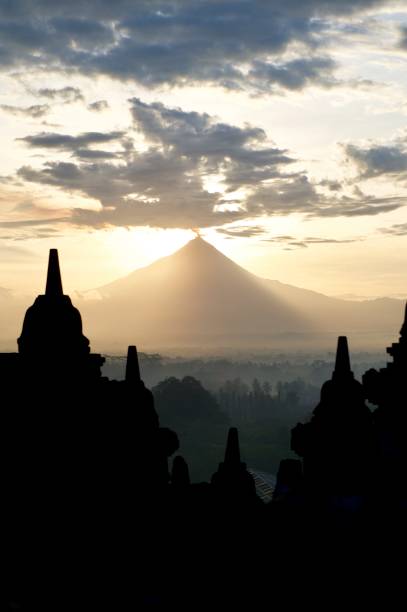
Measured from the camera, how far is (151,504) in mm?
12375

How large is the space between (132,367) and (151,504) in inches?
93.4

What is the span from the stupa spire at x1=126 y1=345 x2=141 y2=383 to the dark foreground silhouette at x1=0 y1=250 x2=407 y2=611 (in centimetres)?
3

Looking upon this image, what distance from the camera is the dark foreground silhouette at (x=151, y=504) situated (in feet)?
36.5

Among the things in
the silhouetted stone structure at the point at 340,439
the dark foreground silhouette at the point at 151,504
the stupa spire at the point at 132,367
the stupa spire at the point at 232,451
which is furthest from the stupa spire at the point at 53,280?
the silhouetted stone structure at the point at 340,439

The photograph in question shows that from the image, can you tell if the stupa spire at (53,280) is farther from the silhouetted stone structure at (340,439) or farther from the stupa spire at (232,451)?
the silhouetted stone structure at (340,439)

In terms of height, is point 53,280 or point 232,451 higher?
point 53,280

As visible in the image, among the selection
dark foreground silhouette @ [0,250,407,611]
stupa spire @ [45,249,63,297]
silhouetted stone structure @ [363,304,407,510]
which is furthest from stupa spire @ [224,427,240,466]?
stupa spire @ [45,249,63,297]

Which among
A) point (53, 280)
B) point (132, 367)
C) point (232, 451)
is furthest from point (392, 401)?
point (53, 280)

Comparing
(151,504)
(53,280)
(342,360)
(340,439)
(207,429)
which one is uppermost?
(53,280)

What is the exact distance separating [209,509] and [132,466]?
152cm

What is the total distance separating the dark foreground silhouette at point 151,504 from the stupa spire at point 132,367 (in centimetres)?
3

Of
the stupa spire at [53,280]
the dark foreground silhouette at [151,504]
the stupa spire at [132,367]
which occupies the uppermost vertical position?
the stupa spire at [53,280]

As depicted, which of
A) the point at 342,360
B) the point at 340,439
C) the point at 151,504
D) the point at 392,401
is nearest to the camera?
the point at 151,504

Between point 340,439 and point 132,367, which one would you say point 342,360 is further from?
point 132,367
